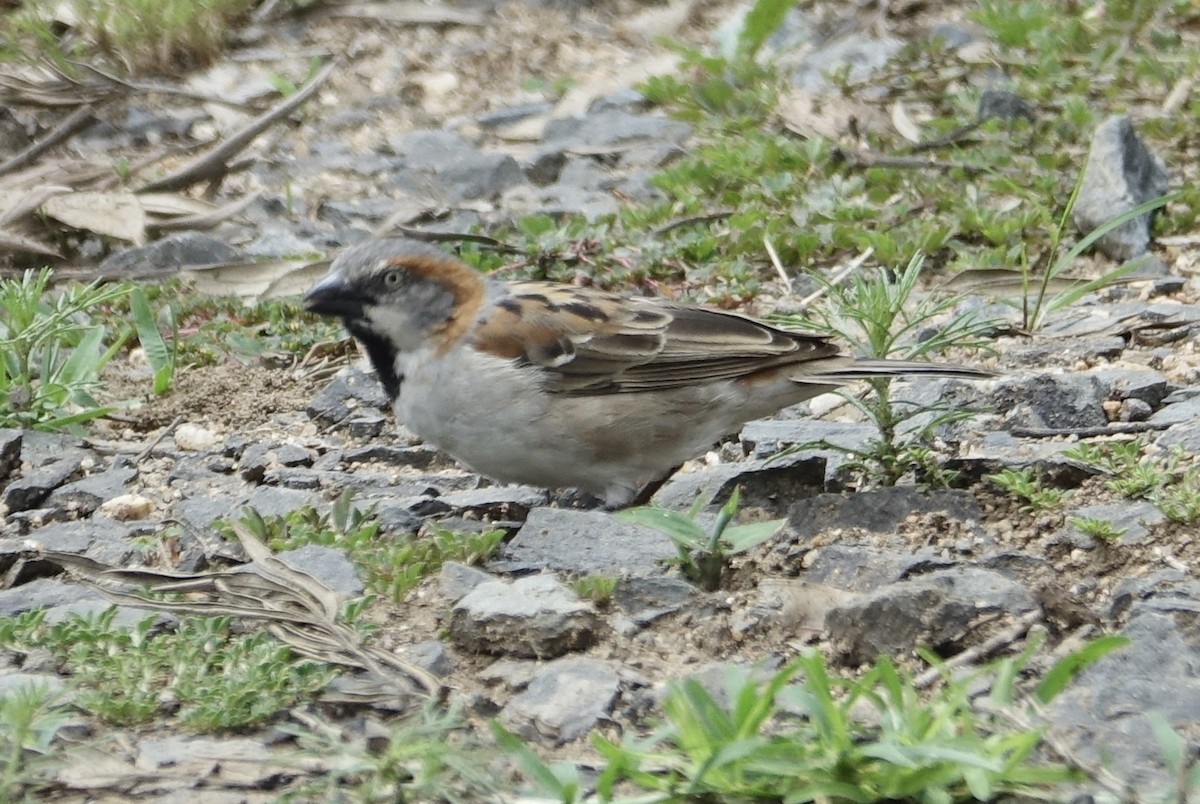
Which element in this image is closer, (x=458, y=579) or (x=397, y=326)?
(x=458, y=579)

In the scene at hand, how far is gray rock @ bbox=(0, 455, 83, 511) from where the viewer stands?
218 inches

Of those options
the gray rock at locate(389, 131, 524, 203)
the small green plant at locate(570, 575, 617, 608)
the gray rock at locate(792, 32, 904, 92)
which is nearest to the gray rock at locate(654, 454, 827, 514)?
the small green plant at locate(570, 575, 617, 608)

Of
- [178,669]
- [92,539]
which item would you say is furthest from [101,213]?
[178,669]

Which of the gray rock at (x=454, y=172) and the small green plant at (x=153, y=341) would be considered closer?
the small green plant at (x=153, y=341)

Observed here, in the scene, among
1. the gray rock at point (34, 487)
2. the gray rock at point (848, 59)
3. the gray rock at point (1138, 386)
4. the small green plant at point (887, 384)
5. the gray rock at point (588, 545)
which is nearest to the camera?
the gray rock at point (588, 545)

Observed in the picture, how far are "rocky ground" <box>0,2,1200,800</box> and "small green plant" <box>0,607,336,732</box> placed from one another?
0.30ft

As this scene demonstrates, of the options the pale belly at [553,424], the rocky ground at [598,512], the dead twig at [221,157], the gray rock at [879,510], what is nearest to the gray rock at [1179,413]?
the rocky ground at [598,512]

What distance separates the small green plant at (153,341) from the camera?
21.6 ft

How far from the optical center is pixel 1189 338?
20.7ft

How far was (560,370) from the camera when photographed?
5.66 metres

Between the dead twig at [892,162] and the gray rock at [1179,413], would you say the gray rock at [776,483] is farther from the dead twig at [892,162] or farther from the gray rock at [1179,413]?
the dead twig at [892,162]

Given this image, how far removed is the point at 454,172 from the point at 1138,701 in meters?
5.73

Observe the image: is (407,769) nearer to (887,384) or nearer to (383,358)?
(887,384)

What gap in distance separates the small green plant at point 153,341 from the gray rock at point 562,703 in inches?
122
